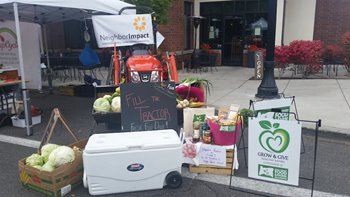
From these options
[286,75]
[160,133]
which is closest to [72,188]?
[160,133]

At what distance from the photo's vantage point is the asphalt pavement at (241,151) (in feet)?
12.4

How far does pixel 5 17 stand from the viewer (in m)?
9.18

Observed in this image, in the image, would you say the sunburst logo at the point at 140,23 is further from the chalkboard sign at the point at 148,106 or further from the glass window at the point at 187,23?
the glass window at the point at 187,23

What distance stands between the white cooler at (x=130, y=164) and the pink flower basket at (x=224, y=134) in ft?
1.90

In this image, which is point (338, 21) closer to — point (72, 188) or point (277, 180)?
point (277, 180)

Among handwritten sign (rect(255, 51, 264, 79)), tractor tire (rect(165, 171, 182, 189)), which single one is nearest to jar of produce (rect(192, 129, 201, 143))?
tractor tire (rect(165, 171, 182, 189))

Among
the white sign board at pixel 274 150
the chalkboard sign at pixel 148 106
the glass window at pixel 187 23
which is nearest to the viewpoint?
the white sign board at pixel 274 150

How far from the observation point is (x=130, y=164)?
3.59 m

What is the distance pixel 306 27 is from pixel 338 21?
142 centimetres

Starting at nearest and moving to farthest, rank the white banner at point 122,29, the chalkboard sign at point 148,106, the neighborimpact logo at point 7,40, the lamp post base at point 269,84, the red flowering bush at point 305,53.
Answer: the chalkboard sign at point 148,106
the white banner at point 122,29
the lamp post base at point 269,84
the neighborimpact logo at point 7,40
the red flowering bush at point 305,53

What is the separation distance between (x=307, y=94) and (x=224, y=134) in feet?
17.9

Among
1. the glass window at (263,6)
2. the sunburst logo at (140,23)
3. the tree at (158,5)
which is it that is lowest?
the sunburst logo at (140,23)

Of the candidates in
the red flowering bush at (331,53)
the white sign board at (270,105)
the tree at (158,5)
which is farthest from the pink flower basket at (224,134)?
the red flowering bush at (331,53)

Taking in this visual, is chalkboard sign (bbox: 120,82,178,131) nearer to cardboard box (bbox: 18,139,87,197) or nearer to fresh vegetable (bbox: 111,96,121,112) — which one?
fresh vegetable (bbox: 111,96,121,112)
